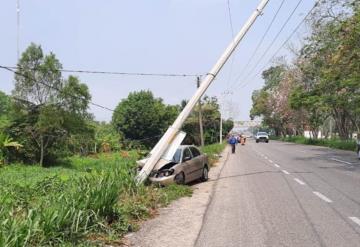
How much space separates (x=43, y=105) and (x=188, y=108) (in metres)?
22.3

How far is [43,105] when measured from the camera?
Result: 37.0m

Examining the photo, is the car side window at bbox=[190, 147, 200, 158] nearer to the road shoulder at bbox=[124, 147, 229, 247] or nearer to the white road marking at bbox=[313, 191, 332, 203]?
the road shoulder at bbox=[124, 147, 229, 247]

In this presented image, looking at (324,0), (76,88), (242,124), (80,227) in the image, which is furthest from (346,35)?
(242,124)

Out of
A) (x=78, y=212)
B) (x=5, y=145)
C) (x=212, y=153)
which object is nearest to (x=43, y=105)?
(x=5, y=145)

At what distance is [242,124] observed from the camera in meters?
155

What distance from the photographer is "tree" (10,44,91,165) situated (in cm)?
3612

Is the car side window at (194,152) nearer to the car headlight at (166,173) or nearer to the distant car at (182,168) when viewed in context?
the distant car at (182,168)

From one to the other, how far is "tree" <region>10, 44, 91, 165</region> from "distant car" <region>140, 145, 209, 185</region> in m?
18.6

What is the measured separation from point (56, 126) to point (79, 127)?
10.5 ft

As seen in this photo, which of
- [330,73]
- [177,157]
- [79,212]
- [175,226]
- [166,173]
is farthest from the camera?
[330,73]

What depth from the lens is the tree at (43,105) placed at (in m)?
36.1

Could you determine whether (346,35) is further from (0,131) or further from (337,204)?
(0,131)

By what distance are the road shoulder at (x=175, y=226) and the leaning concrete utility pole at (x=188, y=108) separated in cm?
168

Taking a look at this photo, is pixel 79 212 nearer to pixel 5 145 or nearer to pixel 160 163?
pixel 160 163
